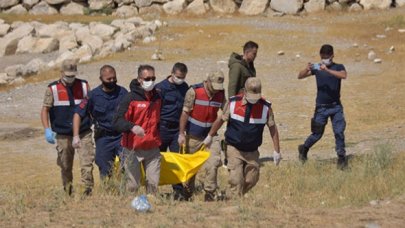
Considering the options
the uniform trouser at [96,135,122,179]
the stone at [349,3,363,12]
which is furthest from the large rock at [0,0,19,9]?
the uniform trouser at [96,135,122,179]

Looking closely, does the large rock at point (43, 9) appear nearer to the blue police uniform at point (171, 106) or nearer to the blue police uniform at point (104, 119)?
the blue police uniform at point (171, 106)

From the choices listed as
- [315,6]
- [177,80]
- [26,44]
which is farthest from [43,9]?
[177,80]

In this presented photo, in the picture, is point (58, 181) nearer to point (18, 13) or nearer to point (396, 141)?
point (396, 141)

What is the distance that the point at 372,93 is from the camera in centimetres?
2036

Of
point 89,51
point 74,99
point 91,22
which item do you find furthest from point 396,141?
point 91,22

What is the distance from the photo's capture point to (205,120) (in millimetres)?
9758

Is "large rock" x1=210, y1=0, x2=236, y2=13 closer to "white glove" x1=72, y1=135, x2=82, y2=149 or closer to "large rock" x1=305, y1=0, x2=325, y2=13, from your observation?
"large rock" x1=305, y1=0, x2=325, y2=13

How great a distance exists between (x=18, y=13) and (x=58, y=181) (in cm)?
2955

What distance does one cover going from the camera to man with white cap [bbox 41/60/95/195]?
9.69 metres

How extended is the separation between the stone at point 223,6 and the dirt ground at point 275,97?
1.07m


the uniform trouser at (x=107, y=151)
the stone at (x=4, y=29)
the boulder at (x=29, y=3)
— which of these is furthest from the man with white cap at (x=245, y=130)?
the boulder at (x=29, y=3)

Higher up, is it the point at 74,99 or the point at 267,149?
the point at 74,99

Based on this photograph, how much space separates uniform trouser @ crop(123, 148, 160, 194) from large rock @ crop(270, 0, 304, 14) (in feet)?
90.4

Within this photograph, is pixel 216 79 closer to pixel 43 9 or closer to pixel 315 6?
pixel 315 6
